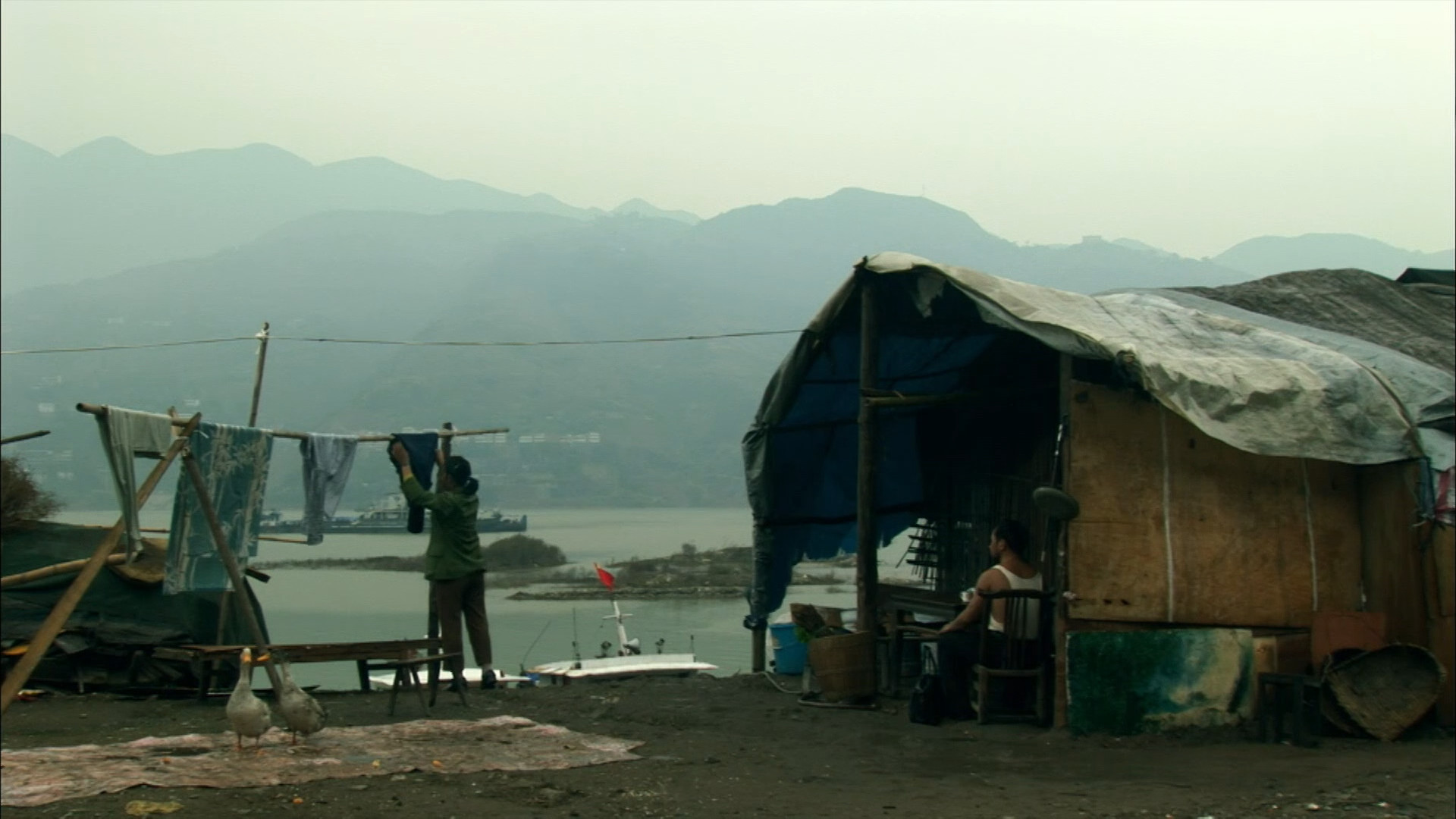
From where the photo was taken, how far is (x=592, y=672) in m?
16.3

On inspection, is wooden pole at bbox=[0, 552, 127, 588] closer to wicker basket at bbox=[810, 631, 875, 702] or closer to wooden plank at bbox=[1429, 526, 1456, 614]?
wicker basket at bbox=[810, 631, 875, 702]

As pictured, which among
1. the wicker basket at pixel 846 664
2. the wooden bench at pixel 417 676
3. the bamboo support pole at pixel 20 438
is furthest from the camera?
the bamboo support pole at pixel 20 438

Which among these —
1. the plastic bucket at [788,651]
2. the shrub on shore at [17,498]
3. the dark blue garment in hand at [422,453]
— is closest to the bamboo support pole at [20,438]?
the shrub on shore at [17,498]

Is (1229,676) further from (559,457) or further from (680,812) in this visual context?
(559,457)

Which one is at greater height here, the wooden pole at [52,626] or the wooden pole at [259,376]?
the wooden pole at [259,376]

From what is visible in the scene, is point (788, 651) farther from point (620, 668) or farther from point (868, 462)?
point (620, 668)

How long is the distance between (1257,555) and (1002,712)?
75.1 inches

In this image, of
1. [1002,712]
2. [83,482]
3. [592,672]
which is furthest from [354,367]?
[1002,712]

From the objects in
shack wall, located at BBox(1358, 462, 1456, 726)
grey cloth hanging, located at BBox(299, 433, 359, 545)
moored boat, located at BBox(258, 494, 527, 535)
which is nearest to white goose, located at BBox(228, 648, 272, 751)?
moored boat, located at BBox(258, 494, 527, 535)

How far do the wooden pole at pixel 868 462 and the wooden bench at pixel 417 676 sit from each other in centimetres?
296

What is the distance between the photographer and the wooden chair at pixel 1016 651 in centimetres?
873

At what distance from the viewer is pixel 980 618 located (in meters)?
8.95

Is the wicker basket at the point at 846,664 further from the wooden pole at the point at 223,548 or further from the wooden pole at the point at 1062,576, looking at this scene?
the wooden pole at the point at 223,548

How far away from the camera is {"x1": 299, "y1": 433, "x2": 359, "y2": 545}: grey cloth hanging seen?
10922 mm
